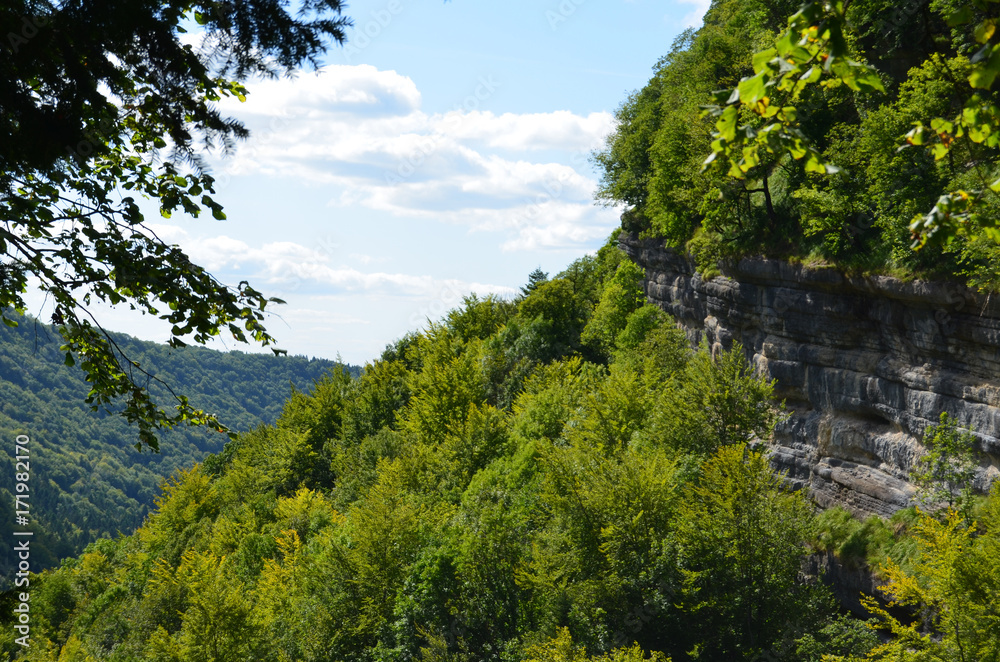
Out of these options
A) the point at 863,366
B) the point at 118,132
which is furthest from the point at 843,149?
the point at 118,132

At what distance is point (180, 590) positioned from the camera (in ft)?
160

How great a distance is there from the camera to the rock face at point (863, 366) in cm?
2494

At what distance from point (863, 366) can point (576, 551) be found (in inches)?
555

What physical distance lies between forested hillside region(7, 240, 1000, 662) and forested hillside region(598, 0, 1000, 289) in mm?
7207

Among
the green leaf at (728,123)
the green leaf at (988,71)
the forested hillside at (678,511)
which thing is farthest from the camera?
the forested hillside at (678,511)

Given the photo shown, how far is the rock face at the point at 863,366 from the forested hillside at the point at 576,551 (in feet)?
4.96

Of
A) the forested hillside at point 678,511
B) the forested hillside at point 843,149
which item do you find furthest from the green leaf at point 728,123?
the forested hillside at point 678,511

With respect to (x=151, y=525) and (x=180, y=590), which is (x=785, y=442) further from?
(x=151, y=525)

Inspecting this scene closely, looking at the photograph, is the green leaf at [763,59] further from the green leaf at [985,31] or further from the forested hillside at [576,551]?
the forested hillside at [576,551]

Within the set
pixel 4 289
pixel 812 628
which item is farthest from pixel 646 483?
pixel 4 289

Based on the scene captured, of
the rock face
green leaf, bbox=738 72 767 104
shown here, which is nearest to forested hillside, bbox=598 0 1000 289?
green leaf, bbox=738 72 767 104

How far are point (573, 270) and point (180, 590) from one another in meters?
52.7

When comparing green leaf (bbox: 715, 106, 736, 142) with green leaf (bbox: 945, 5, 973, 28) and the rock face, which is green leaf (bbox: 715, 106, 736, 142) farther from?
the rock face

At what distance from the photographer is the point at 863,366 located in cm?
2958
